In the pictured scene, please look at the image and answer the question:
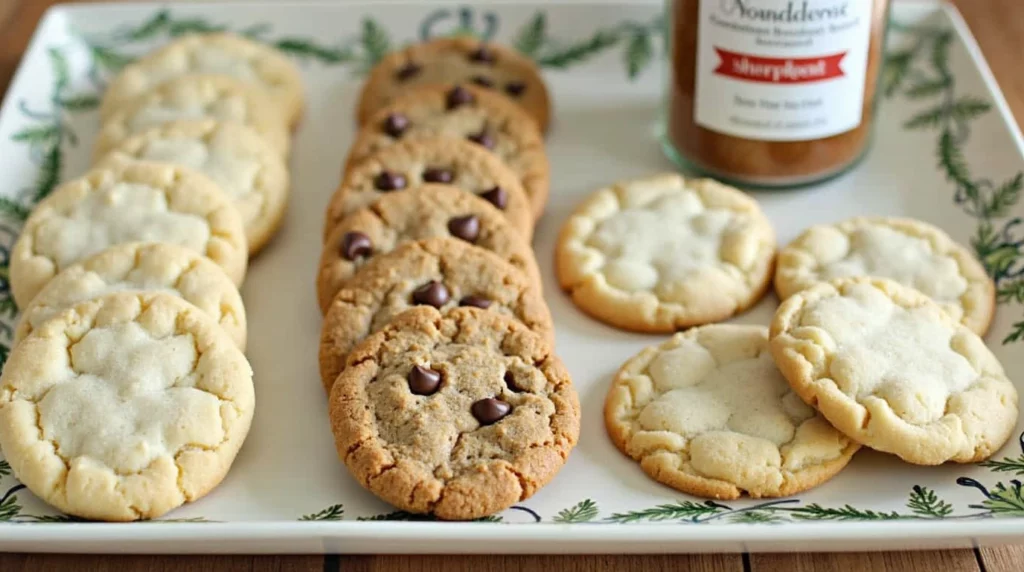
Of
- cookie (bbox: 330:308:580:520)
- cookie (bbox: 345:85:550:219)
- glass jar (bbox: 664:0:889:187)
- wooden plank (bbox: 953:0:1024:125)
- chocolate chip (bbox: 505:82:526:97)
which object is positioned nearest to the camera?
cookie (bbox: 330:308:580:520)

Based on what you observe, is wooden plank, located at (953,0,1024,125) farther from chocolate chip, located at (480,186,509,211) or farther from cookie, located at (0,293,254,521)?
cookie, located at (0,293,254,521)

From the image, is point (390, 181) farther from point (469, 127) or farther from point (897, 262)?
point (897, 262)

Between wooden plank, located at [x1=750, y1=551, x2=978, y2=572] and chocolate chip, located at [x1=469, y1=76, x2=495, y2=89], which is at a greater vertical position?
chocolate chip, located at [x1=469, y1=76, x2=495, y2=89]

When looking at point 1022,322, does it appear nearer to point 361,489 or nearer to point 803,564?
point 803,564

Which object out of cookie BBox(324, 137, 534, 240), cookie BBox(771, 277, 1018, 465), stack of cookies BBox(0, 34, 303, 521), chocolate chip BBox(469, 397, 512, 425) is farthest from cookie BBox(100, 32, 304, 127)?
cookie BBox(771, 277, 1018, 465)

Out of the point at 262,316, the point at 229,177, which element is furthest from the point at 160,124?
the point at 262,316

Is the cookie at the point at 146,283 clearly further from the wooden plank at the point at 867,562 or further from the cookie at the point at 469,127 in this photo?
the wooden plank at the point at 867,562
